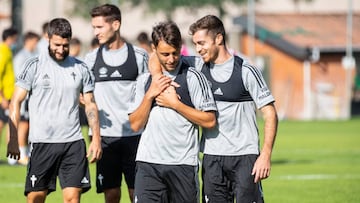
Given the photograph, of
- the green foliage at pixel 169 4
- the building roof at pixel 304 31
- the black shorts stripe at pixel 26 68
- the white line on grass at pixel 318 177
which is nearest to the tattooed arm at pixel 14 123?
the black shorts stripe at pixel 26 68

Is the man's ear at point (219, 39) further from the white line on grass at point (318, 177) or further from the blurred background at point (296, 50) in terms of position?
the blurred background at point (296, 50)

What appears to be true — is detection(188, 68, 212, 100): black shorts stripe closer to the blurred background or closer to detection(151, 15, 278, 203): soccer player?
detection(151, 15, 278, 203): soccer player

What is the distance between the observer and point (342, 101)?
44750mm

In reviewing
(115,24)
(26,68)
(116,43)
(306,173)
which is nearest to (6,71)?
(306,173)

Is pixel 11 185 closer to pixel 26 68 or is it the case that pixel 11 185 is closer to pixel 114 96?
pixel 114 96

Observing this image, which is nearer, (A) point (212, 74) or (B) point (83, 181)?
(A) point (212, 74)

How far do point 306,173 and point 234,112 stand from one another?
9.09 meters

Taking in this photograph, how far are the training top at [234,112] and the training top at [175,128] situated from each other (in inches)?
12.9

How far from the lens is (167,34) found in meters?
8.45

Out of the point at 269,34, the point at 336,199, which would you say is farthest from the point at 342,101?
the point at 336,199

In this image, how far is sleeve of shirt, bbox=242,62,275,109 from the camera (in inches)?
350

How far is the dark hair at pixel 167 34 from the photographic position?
8.43 metres

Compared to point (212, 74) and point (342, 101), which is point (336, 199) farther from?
point (342, 101)

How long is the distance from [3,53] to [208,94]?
32.7 feet
